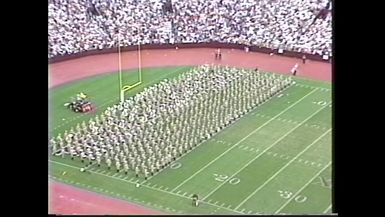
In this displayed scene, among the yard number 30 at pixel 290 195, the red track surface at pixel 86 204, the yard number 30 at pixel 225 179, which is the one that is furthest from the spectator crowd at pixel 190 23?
the yard number 30 at pixel 290 195

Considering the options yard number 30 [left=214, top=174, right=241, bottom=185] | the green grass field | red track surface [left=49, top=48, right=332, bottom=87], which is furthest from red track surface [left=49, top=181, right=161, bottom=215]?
red track surface [left=49, top=48, right=332, bottom=87]

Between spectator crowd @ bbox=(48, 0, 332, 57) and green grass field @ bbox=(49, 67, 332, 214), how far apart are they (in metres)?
2.67

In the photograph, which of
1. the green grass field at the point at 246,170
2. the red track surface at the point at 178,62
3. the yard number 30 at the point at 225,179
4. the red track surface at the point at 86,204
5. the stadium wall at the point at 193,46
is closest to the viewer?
the red track surface at the point at 86,204

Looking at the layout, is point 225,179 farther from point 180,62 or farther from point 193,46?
point 193,46

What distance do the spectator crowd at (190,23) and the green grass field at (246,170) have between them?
2.67 metres

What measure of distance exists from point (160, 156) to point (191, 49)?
4.66 meters

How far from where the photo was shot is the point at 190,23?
47.1ft

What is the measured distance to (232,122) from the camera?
33.5 ft

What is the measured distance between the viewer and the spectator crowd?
13.4 meters

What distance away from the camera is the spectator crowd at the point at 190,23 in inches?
528

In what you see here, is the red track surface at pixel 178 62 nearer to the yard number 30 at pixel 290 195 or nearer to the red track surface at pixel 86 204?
the red track surface at pixel 86 204

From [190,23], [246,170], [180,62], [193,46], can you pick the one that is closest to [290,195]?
[246,170]

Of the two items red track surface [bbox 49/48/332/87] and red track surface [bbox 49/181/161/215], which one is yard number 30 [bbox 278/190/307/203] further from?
red track surface [bbox 49/48/332/87]
